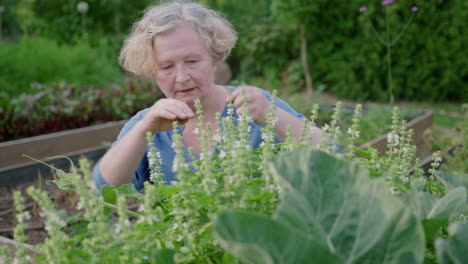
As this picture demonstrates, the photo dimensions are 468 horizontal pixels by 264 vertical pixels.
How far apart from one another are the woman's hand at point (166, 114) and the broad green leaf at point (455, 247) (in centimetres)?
73

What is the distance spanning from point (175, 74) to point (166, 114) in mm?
680

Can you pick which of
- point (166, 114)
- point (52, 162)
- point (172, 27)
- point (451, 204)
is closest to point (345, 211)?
point (451, 204)

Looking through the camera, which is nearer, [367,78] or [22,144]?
[22,144]

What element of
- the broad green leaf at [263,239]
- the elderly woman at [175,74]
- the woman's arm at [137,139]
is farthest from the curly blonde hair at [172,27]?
the broad green leaf at [263,239]

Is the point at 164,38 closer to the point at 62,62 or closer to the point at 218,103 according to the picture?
the point at 218,103

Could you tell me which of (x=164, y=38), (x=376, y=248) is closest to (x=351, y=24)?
(x=164, y=38)

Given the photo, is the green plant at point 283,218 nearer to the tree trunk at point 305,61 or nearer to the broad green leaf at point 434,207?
the broad green leaf at point 434,207

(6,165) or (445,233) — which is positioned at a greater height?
(445,233)

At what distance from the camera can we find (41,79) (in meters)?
6.09

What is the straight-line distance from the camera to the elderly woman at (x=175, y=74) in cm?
157

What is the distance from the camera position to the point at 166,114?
130 centimetres

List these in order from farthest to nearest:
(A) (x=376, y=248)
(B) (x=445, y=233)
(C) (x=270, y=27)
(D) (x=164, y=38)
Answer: (C) (x=270, y=27), (D) (x=164, y=38), (B) (x=445, y=233), (A) (x=376, y=248)

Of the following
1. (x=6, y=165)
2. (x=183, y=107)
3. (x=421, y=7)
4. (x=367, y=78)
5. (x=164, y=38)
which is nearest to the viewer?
(x=183, y=107)

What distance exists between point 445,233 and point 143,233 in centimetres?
57
